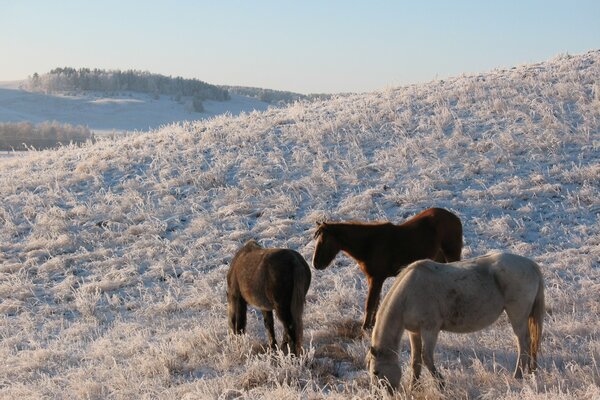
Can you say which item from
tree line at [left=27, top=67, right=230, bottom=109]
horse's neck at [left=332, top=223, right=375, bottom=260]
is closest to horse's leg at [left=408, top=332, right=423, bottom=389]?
horse's neck at [left=332, top=223, right=375, bottom=260]

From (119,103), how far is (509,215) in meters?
79.0

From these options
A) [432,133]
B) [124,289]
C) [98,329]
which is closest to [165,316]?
[98,329]

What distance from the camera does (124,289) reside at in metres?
11.1

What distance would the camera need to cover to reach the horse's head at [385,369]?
516cm

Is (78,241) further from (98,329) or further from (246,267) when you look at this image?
(246,267)

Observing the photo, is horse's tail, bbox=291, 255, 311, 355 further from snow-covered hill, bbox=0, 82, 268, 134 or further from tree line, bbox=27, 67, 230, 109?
tree line, bbox=27, 67, 230, 109

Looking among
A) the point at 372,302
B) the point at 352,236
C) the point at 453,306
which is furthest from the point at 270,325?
the point at 453,306

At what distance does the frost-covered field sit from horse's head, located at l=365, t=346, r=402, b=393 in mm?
193

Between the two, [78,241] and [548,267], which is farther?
[78,241]

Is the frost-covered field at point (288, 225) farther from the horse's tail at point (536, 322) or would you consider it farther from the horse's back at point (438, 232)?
the horse's back at point (438, 232)

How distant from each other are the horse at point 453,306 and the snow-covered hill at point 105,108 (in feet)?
218

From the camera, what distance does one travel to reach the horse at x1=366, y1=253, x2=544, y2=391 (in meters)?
5.34

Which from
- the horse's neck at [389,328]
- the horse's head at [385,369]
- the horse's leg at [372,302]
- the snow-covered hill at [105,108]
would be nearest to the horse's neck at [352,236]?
the horse's leg at [372,302]

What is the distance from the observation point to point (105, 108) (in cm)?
8194
